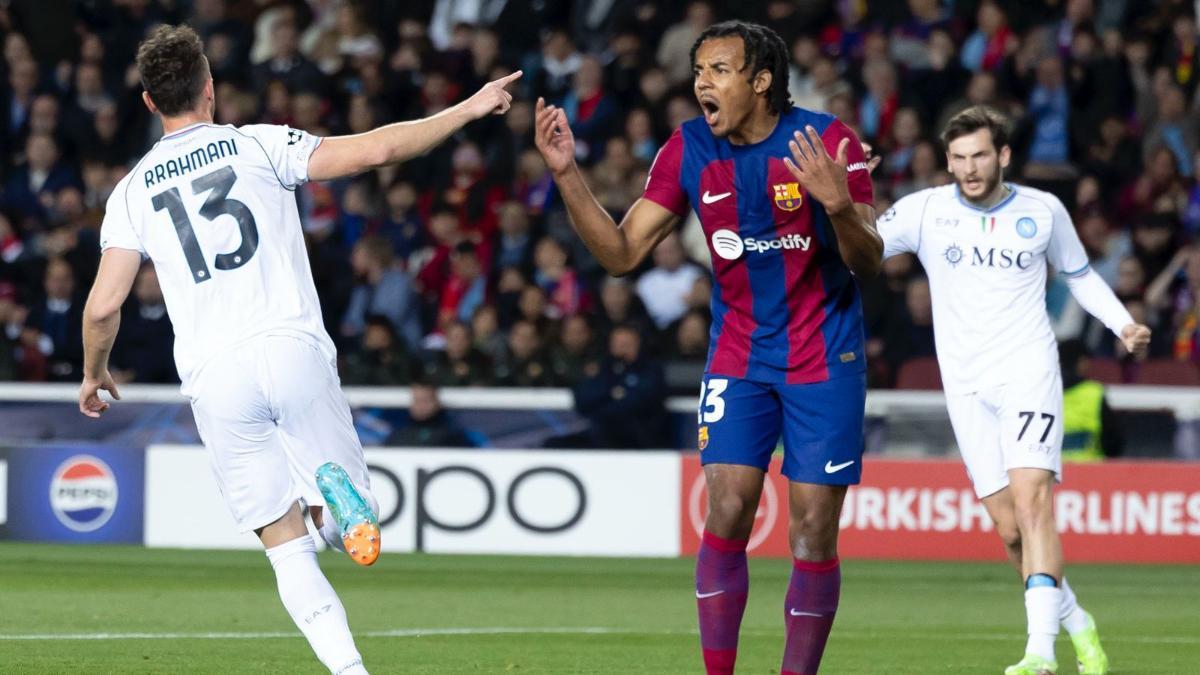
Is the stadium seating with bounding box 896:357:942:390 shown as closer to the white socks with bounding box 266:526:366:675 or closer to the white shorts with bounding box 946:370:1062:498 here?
the white shorts with bounding box 946:370:1062:498

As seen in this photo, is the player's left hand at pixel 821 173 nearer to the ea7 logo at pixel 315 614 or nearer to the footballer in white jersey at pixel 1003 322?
the ea7 logo at pixel 315 614

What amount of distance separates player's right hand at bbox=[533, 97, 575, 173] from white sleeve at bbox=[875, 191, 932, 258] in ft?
8.09

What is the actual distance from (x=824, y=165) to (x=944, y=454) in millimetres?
8716

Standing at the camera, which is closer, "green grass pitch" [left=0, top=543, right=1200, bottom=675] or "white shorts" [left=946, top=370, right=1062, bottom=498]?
"white shorts" [left=946, top=370, right=1062, bottom=498]

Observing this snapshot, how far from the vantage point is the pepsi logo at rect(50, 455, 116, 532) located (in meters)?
14.3

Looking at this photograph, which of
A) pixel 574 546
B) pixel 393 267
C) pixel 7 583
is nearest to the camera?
pixel 7 583

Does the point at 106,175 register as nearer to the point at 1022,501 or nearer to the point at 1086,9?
the point at 1086,9

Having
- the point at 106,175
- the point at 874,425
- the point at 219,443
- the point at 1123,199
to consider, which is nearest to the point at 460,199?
the point at 106,175

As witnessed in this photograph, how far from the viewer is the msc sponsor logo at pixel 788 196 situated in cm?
645

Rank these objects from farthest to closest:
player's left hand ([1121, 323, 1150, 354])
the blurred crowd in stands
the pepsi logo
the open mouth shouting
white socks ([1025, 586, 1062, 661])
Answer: the blurred crowd in stands
the pepsi logo
player's left hand ([1121, 323, 1150, 354])
white socks ([1025, 586, 1062, 661])
the open mouth shouting

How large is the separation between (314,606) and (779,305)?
1.80m

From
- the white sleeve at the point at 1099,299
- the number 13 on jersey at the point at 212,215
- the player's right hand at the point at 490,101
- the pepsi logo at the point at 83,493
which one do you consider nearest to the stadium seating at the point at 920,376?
the pepsi logo at the point at 83,493

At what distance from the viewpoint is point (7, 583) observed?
1180 centimetres

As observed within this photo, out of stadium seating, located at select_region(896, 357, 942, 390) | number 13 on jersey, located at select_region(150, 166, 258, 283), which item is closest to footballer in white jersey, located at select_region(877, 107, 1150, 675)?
number 13 on jersey, located at select_region(150, 166, 258, 283)
